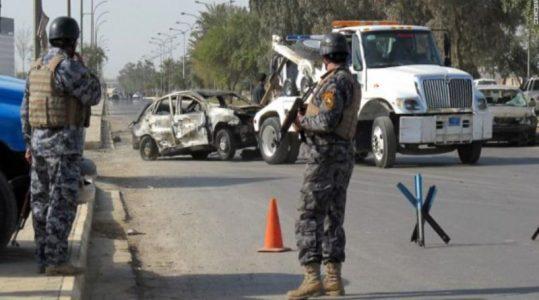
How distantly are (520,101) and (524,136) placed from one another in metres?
1.00

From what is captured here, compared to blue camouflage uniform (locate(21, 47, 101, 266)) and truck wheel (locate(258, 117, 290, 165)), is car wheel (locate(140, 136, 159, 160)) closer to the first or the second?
truck wheel (locate(258, 117, 290, 165))

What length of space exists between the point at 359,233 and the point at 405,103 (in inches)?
323

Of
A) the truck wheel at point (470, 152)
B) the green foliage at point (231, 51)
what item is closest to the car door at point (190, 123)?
the truck wheel at point (470, 152)

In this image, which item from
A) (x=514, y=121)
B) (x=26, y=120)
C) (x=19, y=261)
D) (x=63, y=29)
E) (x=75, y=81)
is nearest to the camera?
(x=75, y=81)

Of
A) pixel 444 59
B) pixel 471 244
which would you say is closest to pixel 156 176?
pixel 444 59

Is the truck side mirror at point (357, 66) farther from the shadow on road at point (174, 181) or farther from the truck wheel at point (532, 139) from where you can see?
the truck wheel at point (532, 139)

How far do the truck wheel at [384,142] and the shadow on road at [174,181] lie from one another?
8.32 feet

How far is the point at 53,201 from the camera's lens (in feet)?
25.0

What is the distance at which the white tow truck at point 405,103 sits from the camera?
19000mm

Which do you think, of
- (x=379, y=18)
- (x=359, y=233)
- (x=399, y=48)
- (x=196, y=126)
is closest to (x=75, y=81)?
(x=359, y=233)

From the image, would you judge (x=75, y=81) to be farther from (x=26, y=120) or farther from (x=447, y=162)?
(x=447, y=162)

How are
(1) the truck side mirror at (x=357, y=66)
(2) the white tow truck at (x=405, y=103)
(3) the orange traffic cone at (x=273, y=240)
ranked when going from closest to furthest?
(3) the orange traffic cone at (x=273, y=240)
(2) the white tow truck at (x=405, y=103)
(1) the truck side mirror at (x=357, y=66)

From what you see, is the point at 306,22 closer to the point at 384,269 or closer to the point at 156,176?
the point at 156,176

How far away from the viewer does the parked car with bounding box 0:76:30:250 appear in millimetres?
8141
